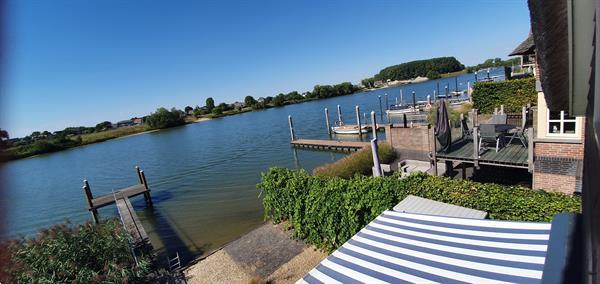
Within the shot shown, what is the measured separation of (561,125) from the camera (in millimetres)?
7992

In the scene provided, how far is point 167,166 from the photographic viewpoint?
27.9 meters

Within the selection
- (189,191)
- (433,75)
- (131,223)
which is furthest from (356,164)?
(433,75)

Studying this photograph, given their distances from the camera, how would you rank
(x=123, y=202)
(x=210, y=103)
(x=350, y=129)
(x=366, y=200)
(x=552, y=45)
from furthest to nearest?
(x=210, y=103) → (x=350, y=129) → (x=123, y=202) → (x=366, y=200) → (x=552, y=45)

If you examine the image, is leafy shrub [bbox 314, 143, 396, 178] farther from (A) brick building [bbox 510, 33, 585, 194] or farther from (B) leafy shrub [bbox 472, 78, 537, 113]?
(A) brick building [bbox 510, 33, 585, 194]

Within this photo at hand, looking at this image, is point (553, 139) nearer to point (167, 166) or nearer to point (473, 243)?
point (473, 243)

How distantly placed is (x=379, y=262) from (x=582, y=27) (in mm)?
3352

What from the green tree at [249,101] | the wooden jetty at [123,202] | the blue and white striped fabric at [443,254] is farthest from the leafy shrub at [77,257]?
the green tree at [249,101]

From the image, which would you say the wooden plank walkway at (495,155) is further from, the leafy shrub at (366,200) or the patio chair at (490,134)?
the leafy shrub at (366,200)

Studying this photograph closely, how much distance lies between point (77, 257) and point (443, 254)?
24.1ft

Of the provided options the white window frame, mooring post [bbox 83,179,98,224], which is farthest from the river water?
the white window frame

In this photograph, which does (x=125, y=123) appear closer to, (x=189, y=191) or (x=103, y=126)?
(x=103, y=126)

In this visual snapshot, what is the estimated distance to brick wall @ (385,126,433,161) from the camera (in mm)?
14492

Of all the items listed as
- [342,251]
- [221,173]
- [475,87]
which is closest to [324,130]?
[221,173]

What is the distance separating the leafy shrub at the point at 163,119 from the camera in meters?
80.7
